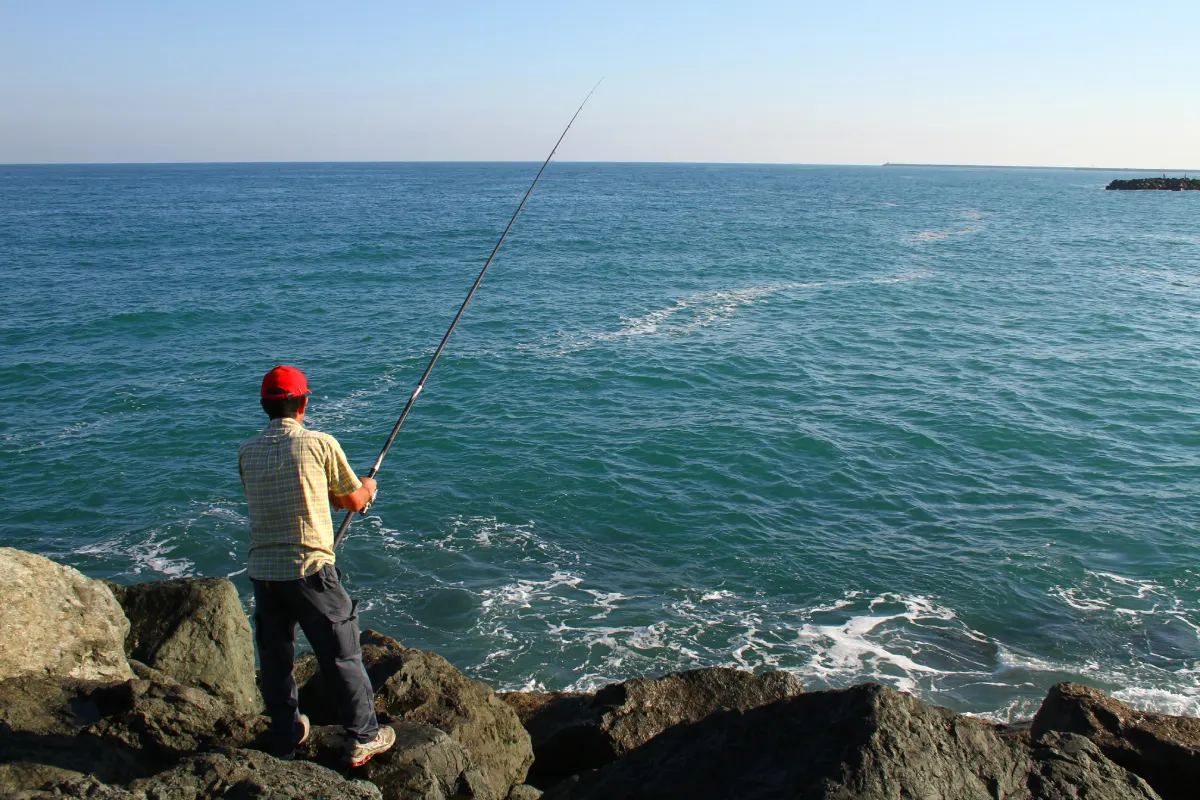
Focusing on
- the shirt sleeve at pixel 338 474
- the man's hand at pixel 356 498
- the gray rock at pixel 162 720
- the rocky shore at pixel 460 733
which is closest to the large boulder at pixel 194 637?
the rocky shore at pixel 460 733

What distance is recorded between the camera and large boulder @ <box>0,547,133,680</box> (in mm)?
4910

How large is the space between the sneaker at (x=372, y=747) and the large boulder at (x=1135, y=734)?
367cm

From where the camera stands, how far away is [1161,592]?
34.5 ft

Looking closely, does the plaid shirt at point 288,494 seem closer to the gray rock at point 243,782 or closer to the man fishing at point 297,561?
the man fishing at point 297,561

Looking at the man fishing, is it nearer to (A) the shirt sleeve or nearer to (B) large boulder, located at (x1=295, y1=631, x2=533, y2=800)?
(A) the shirt sleeve

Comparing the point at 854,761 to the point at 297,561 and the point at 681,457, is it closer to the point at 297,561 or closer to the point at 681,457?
the point at 297,561

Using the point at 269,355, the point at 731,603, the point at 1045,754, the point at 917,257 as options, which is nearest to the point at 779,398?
the point at 731,603

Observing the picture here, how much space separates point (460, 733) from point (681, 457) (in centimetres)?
1007

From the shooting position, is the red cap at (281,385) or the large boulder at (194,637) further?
the large boulder at (194,637)

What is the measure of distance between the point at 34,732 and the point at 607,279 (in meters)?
29.8

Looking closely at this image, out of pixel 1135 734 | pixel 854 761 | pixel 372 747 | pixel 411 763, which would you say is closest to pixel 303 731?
pixel 372 747

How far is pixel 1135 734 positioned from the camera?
17.2 ft

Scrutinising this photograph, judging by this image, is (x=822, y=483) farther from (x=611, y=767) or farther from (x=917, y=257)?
(x=917, y=257)

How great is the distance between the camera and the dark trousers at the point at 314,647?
4.18 metres
